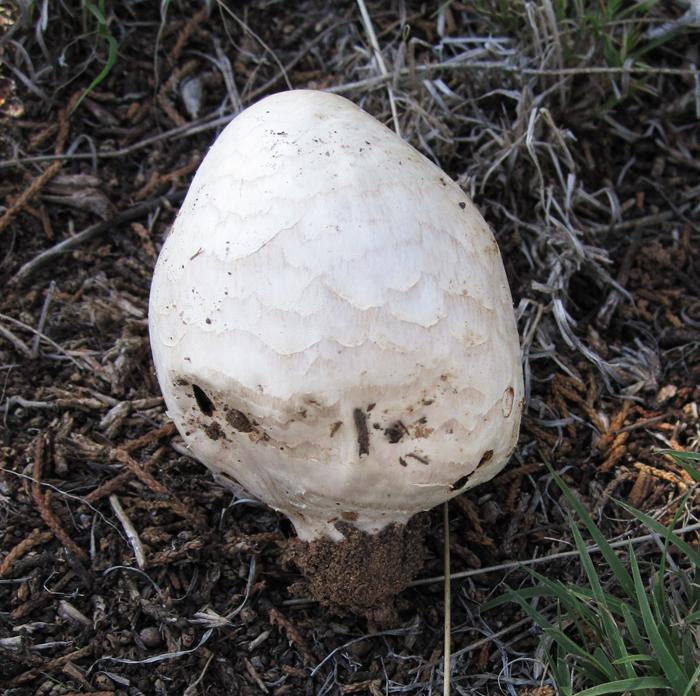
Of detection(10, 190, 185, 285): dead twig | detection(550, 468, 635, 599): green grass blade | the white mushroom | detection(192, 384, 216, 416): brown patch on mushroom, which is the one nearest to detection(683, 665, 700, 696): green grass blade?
detection(550, 468, 635, 599): green grass blade

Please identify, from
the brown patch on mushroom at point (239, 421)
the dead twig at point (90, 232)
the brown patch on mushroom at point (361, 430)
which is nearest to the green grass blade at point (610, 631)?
the brown patch on mushroom at point (361, 430)

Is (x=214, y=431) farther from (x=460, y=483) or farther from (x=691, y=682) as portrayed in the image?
(x=691, y=682)

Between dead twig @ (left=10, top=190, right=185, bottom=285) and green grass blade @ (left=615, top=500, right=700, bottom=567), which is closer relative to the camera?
green grass blade @ (left=615, top=500, right=700, bottom=567)

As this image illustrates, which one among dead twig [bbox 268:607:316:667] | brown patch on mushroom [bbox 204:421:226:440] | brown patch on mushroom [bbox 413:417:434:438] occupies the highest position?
brown patch on mushroom [bbox 413:417:434:438]

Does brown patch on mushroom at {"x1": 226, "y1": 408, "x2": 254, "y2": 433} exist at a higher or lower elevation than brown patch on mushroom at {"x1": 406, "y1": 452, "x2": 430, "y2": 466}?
higher

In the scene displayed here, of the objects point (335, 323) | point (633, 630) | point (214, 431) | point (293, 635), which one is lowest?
point (293, 635)

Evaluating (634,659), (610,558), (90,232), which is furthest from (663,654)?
(90,232)

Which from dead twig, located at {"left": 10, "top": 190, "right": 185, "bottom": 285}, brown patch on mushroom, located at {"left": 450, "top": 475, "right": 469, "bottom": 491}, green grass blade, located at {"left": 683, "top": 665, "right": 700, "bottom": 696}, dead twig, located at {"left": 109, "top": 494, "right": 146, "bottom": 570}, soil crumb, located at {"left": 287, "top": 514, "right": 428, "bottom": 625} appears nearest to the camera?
green grass blade, located at {"left": 683, "top": 665, "right": 700, "bottom": 696}

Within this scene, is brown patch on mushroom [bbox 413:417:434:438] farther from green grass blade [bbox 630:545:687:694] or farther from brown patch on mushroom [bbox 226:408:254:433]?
green grass blade [bbox 630:545:687:694]
